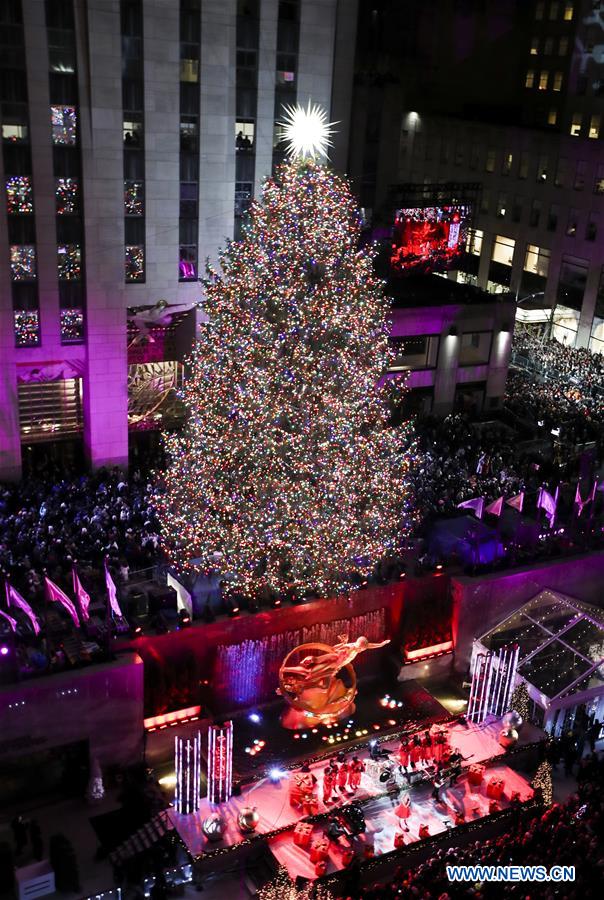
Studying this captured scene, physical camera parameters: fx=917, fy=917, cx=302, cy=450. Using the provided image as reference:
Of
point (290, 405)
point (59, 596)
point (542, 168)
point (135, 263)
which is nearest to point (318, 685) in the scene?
point (59, 596)

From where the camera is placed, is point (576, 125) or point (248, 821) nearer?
point (248, 821)

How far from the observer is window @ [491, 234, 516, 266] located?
65.9m

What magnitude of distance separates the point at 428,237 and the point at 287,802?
102 ft

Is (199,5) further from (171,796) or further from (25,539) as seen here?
(171,796)

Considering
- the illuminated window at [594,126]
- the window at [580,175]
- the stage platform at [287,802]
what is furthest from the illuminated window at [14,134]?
the illuminated window at [594,126]

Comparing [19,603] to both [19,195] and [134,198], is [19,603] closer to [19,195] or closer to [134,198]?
[19,195]

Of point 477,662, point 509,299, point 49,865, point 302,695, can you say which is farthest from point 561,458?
point 49,865

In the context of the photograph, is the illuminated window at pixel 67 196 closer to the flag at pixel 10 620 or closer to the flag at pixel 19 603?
the flag at pixel 19 603

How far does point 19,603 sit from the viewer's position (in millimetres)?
22391

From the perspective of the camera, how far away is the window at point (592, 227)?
5886 centimetres

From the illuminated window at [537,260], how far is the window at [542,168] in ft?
14.9

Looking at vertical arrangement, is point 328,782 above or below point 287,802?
above

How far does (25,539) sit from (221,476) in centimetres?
711

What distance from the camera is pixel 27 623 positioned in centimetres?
2377
